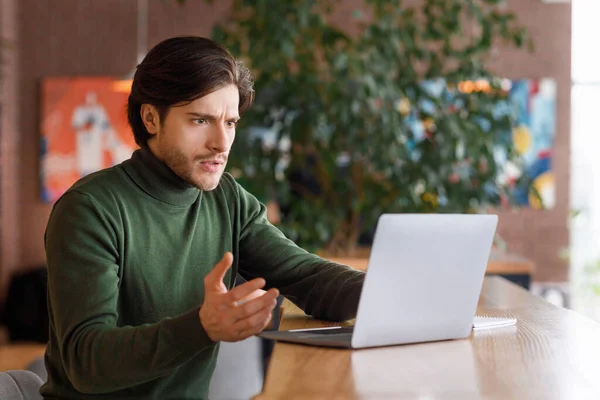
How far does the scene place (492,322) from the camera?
5.18 ft

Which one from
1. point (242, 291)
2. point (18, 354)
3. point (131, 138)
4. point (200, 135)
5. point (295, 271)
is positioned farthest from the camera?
point (18, 354)

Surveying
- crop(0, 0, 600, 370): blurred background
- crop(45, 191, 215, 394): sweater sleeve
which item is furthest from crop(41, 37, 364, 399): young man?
crop(0, 0, 600, 370): blurred background

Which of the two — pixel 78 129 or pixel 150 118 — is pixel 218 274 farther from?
pixel 78 129

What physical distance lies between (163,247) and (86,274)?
26cm

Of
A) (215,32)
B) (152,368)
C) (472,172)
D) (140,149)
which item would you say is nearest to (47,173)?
(215,32)

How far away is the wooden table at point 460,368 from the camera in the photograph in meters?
1.06

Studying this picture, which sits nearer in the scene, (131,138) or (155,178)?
(155,178)

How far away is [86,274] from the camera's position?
137 centimetres

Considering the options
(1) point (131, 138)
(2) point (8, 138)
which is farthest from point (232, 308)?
(2) point (8, 138)

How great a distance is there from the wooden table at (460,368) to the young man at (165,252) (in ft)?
0.42

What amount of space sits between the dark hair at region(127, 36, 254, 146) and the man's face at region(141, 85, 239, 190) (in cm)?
2

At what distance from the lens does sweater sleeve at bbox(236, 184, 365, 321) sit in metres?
1.60

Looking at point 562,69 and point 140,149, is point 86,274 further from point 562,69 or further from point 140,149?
point 562,69

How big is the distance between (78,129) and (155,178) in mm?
5697
